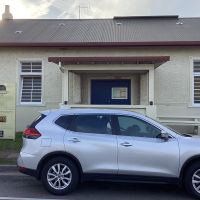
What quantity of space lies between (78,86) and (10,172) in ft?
21.4

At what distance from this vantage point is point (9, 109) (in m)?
13.3

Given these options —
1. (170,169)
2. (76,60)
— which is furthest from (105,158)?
(76,60)

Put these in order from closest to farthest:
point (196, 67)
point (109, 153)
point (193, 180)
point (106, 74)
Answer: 1. point (193, 180)
2. point (109, 153)
3. point (196, 67)
4. point (106, 74)

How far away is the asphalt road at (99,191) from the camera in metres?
7.41

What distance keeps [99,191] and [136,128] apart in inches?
56.5

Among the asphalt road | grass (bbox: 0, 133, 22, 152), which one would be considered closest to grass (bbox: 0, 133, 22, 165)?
grass (bbox: 0, 133, 22, 152)

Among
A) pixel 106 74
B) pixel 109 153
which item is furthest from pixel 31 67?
pixel 109 153

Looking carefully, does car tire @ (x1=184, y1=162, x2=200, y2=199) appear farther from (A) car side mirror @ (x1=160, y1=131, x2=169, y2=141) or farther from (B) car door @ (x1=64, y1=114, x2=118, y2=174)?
(B) car door @ (x1=64, y1=114, x2=118, y2=174)

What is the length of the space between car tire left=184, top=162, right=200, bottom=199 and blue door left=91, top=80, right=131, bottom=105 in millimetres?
8583

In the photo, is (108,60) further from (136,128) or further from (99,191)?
(99,191)

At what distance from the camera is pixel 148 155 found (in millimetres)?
7344

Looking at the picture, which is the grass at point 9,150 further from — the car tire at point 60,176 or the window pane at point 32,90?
the car tire at point 60,176

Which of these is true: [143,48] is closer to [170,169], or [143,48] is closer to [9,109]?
[9,109]

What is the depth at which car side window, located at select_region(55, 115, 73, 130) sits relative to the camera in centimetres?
777
